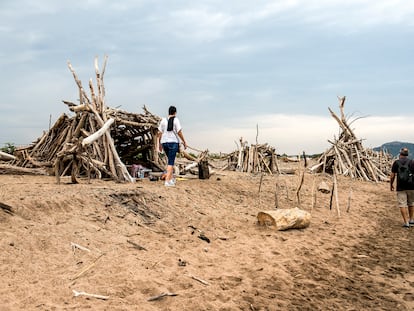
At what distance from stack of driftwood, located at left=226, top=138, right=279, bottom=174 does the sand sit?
6996 mm

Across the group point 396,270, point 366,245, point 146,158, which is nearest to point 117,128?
point 146,158

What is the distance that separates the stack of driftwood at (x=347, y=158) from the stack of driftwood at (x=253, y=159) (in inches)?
67.9

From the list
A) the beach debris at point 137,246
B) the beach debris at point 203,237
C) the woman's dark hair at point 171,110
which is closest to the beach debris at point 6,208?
the beach debris at point 137,246

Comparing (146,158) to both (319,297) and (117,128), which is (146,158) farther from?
(319,297)

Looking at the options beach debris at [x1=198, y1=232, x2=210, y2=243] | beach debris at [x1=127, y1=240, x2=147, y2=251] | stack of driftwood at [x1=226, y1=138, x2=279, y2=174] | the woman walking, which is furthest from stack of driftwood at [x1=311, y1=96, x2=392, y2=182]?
beach debris at [x1=127, y1=240, x2=147, y2=251]

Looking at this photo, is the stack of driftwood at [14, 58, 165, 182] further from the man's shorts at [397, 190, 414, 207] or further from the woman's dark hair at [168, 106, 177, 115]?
the man's shorts at [397, 190, 414, 207]

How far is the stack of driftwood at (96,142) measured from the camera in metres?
9.58

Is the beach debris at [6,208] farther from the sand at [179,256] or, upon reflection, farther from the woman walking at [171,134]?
the woman walking at [171,134]

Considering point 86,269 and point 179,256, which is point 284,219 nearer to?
point 179,256

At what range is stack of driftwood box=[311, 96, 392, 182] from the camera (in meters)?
16.6

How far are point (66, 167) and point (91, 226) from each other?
535 centimetres

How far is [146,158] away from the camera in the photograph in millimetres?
12547

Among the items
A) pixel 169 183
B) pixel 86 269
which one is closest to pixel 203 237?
pixel 86 269

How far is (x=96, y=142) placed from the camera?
33.7ft
